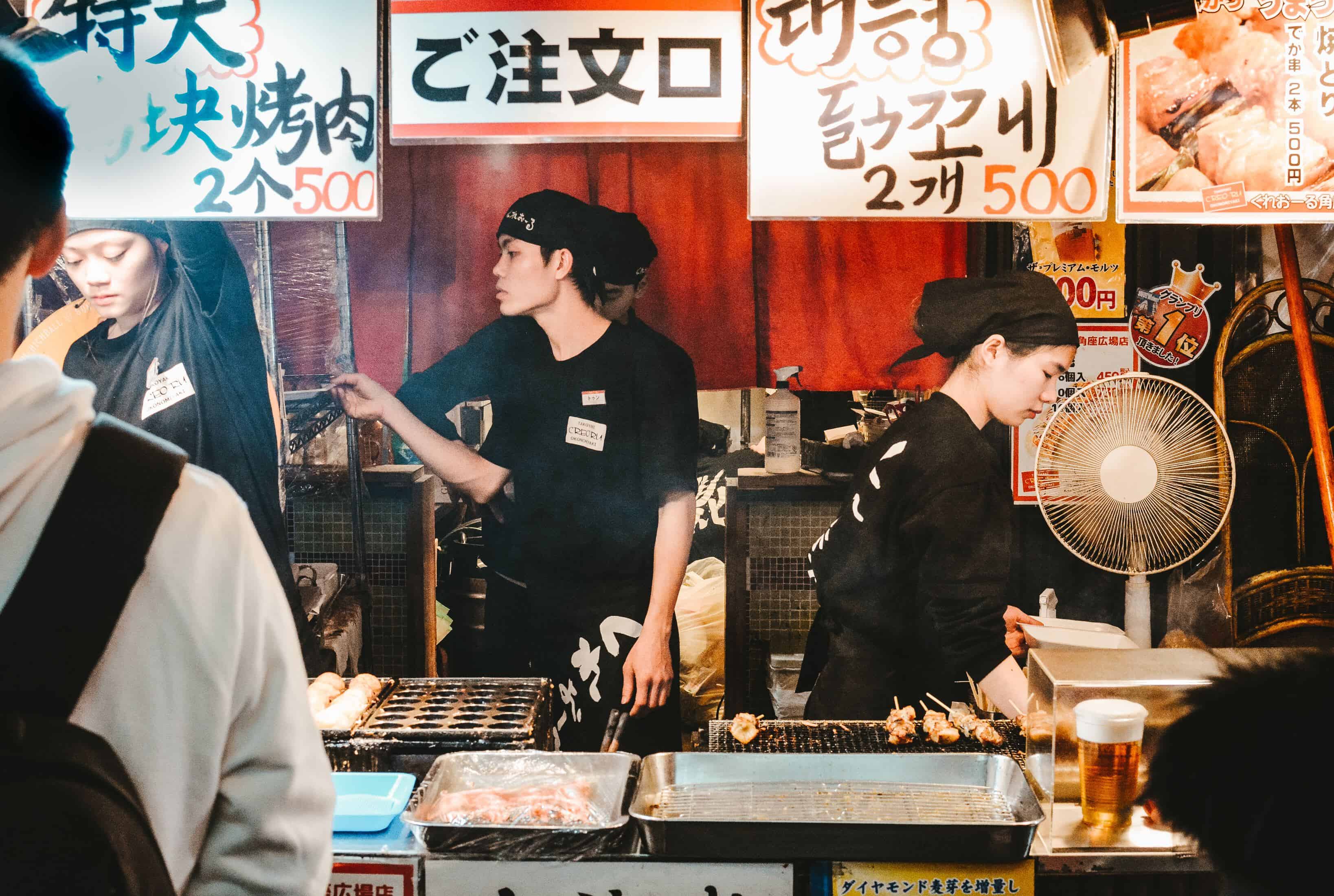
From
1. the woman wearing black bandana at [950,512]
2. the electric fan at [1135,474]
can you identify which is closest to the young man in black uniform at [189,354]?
the woman wearing black bandana at [950,512]

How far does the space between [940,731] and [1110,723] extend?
2.71 feet

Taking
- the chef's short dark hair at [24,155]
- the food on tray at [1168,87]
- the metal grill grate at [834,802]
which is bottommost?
the metal grill grate at [834,802]

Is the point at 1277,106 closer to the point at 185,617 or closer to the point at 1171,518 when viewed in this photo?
the point at 1171,518

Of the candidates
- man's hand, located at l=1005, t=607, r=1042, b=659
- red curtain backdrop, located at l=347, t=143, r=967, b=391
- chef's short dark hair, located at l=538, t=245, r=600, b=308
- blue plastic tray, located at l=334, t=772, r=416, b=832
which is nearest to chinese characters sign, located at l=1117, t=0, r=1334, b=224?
red curtain backdrop, located at l=347, t=143, r=967, b=391

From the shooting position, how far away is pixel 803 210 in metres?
3.56

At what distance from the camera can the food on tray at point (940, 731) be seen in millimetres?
3664

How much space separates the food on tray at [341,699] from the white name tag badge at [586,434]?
1.22 metres

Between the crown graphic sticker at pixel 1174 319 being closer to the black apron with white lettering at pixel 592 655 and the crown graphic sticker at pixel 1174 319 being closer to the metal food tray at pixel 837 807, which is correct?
the metal food tray at pixel 837 807

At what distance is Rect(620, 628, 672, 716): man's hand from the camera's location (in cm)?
408

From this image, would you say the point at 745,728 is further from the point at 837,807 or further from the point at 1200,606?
the point at 1200,606

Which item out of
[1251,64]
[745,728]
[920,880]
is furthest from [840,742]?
[1251,64]

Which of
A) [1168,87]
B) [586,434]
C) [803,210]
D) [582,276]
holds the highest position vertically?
[1168,87]

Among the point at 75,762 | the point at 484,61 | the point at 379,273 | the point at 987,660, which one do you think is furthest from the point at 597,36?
the point at 75,762

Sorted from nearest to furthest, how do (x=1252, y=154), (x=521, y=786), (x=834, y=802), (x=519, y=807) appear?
(x=519, y=807) < (x=834, y=802) < (x=521, y=786) < (x=1252, y=154)
